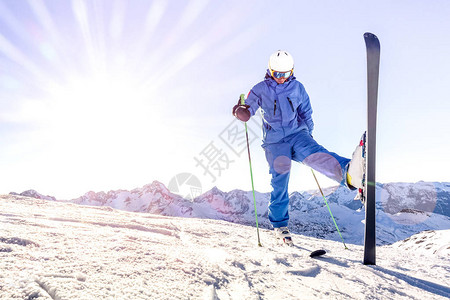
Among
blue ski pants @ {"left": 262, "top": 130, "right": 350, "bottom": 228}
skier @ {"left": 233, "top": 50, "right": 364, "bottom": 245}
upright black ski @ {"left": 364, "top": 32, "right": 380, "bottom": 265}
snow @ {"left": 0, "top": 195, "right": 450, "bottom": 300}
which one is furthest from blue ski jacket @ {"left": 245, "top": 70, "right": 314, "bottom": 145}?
snow @ {"left": 0, "top": 195, "right": 450, "bottom": 300}

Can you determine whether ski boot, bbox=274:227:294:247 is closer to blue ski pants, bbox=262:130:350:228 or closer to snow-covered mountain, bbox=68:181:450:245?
blue ski pants, bbox=262:130:350:228

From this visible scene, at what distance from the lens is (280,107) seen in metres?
3.79

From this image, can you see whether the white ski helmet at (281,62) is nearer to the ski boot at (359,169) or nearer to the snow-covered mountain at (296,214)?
the ski boot at (359,169)

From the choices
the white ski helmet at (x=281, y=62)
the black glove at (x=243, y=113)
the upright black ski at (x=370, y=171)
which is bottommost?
the upright black ski at (x=370, y=171)

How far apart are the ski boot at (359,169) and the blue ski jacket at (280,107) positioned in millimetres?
1293

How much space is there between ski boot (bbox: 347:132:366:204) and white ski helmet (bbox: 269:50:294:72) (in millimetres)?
1751

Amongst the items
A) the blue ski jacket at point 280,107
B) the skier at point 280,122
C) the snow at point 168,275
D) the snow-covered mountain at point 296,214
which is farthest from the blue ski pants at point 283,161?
the snow-covered mountain at point 296,214

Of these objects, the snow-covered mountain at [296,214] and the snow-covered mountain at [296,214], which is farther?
the snow-covered mountain at [296,214]

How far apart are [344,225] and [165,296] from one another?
154902 mm

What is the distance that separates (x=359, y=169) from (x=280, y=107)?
1.63 m

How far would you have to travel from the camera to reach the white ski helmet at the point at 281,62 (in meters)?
3.77

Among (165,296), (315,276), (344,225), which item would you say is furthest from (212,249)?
(344,225)

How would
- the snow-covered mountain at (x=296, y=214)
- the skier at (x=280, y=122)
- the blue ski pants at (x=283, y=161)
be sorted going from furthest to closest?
the snow-covered mountain at (x=296, y=214)
the skier at (x=280, y=122)
the blue ski pants at (x=283, y=161)

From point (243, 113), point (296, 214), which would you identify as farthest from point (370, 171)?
point (296, 214)
